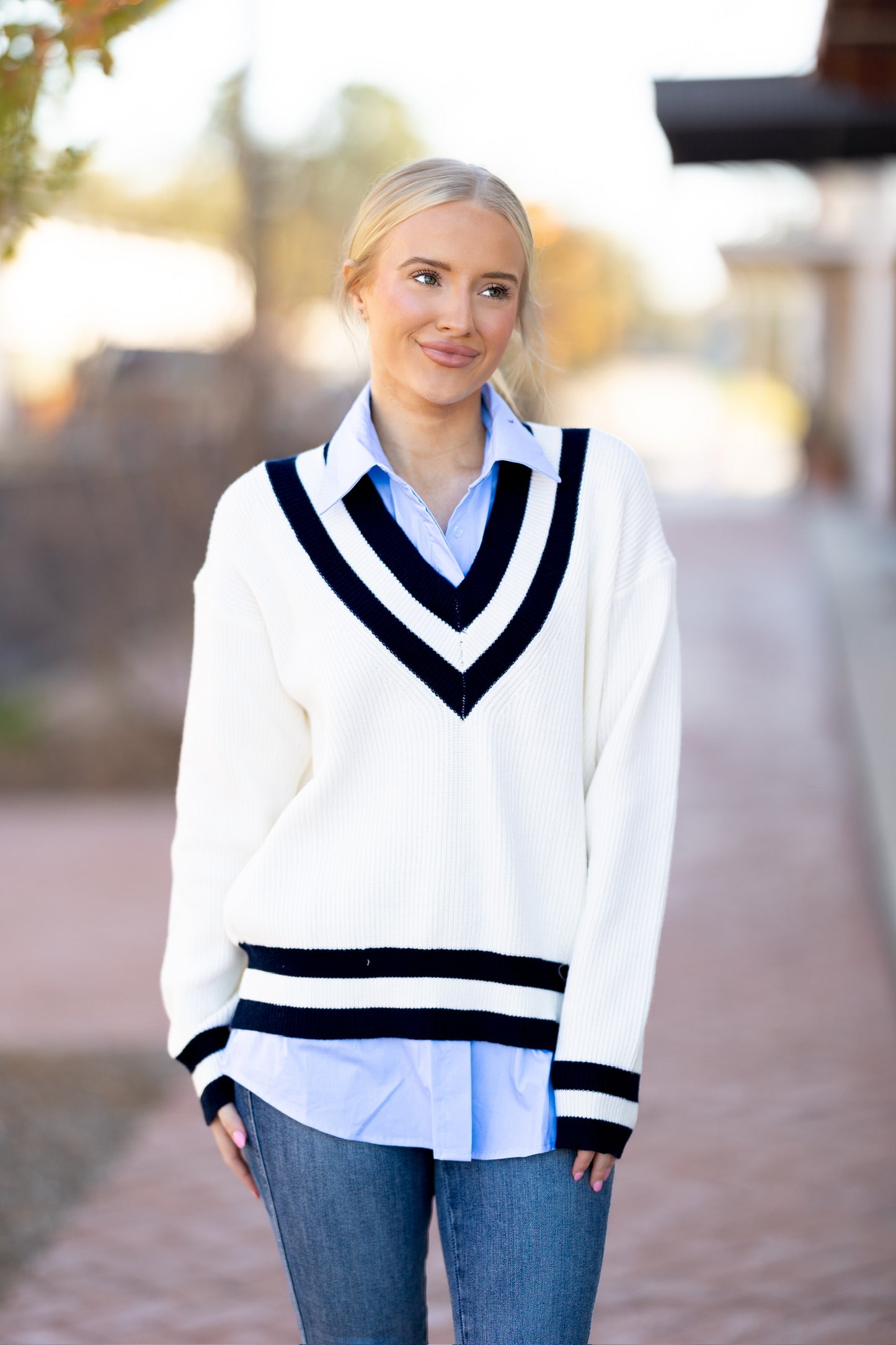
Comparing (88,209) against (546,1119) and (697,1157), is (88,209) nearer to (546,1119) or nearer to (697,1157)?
(697,1157)

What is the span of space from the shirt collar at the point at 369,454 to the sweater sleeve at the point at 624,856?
157 millimetres

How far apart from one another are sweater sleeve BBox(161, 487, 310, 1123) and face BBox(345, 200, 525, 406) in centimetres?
30

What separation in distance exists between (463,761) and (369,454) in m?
0.40

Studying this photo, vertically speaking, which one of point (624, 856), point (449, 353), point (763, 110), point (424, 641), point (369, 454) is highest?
point (763, 110)

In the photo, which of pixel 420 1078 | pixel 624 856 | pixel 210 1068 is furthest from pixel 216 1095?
pixel 624 856

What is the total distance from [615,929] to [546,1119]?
23 centimetres

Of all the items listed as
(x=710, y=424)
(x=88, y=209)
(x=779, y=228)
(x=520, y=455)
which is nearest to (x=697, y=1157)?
(x=520, y=455)

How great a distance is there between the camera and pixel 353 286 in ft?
6.53

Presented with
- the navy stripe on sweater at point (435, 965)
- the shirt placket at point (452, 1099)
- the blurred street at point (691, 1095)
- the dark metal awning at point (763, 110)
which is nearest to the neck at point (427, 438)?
the navy stripe on sweater at point (435, 965)

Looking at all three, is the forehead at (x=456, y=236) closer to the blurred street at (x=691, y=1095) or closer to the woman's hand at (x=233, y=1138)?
the woman's hand at (x=233, y=1138)

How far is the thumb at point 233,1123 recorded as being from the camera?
6.28 feet

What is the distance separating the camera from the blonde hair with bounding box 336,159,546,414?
183 centimetres

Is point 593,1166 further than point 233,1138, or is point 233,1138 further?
point 233,1138

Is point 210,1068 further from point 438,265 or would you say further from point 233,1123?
point 438,265
